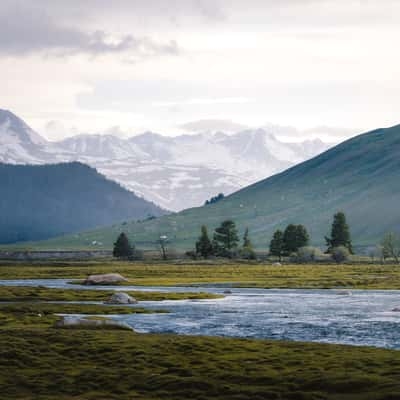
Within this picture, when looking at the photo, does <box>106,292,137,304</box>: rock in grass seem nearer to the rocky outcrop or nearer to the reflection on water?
the reflection on water

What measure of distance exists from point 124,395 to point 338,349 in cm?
1892

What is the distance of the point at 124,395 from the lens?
146 feet

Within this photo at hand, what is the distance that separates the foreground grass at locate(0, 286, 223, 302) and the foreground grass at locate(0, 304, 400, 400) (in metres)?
44.6

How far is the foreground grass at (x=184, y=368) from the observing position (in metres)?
44.7

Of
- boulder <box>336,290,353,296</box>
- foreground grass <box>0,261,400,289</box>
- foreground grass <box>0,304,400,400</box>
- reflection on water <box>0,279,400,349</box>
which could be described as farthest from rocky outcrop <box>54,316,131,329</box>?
foreground grass <box>0,261,400,289</box>

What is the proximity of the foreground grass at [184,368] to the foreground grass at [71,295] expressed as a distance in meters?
44.6

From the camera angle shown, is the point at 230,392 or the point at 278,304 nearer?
the point at 230,392

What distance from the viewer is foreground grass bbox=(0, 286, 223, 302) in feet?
361

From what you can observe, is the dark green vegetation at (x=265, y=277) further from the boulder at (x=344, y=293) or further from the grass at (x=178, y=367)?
the grass at (x=178, y=367)

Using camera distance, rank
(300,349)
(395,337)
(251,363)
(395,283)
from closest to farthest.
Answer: (251,363)
(300,349)
(395,337)
(395,283)

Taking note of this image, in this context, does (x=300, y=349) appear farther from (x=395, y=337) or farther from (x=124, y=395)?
(x=124, y=395)

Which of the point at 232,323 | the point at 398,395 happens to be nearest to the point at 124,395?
the point at 398,395

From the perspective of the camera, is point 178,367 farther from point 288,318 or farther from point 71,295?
point 71,295

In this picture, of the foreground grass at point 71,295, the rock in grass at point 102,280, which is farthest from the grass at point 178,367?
the rock in grass at point 102,280
